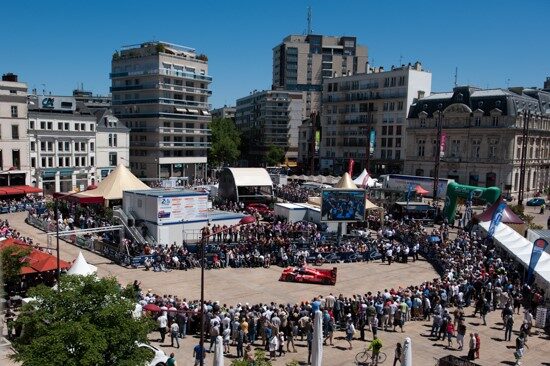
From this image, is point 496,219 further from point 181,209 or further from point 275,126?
point 275,126

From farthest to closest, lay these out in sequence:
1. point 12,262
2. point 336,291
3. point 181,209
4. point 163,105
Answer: point 163,105 → point 181,209 → point 336,291 → point 12,262

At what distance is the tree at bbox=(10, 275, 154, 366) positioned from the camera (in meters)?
12.7

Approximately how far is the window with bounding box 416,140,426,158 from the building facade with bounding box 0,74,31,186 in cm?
5746

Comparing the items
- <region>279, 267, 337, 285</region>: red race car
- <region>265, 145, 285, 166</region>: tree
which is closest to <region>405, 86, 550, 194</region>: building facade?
<region>265, 145, 285, 166</region>: tree

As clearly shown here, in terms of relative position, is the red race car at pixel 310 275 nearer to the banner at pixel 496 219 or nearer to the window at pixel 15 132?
the banner at pixel 496 219

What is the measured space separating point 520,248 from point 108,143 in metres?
57.0

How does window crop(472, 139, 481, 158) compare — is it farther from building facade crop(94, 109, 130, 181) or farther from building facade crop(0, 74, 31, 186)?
building facade crop(0, 74, 31, 186)

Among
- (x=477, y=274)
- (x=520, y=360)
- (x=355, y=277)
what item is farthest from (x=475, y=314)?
(x=355, y=277)

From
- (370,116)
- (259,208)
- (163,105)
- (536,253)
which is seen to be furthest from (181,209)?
(370,116)

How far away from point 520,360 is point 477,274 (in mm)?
9325

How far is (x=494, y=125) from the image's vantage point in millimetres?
73812

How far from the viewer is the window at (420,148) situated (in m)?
83.5

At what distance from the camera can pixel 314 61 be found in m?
172

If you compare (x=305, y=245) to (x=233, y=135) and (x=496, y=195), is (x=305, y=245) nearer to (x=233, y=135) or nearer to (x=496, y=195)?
(x=496, y=195)
